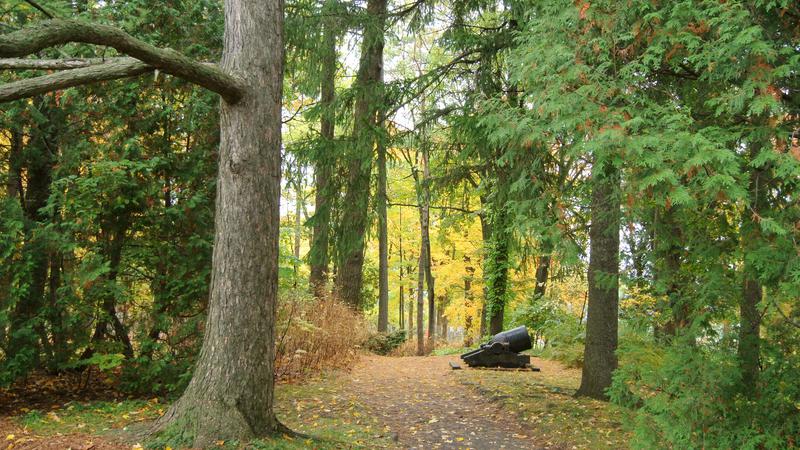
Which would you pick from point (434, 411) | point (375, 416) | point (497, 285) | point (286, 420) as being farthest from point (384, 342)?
point (286, 420)

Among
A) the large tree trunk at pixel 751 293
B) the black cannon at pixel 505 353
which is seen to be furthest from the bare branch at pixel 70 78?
the black cannon at pixel 505 353

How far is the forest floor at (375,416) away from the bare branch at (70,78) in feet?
8.63

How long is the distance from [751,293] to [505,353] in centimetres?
699

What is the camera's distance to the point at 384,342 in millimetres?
15172

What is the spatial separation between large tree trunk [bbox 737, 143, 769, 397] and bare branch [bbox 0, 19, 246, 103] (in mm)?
4062

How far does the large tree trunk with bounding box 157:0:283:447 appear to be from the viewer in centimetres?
447

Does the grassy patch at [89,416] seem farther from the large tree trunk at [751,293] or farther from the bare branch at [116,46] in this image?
the large tree trunk at [751,293]

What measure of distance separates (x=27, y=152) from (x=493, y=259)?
1186 cm

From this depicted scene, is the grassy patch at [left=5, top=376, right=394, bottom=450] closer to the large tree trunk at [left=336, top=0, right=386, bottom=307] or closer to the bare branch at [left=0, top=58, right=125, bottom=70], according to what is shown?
the large tree trunk at [left=336, top=0, right=386, bottom=307]

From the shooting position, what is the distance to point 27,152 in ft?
19.6

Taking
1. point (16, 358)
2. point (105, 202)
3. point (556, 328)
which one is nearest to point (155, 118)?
point (105, 202)

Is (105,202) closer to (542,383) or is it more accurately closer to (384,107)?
(384,107)

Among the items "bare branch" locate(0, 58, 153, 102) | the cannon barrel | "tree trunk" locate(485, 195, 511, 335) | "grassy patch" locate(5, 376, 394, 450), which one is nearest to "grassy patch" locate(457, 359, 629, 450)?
the cannon barrel

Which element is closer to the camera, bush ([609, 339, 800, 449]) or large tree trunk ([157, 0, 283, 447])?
bush ([609, 339, 800, 449])
